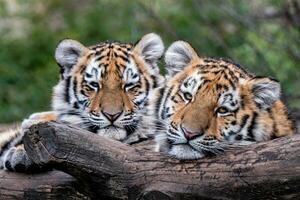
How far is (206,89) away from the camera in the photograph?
4.89 meters

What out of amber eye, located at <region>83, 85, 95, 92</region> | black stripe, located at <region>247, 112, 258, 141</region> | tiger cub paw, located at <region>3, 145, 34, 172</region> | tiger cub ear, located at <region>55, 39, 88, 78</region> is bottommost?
tiger cub paw, located at <region>3, 145, 34, 172</region>

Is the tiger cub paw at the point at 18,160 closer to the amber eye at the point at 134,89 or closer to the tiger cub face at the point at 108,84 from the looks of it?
the tiger cub face at the point at 108,84

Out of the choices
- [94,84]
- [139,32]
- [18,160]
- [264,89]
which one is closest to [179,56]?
[264,89]

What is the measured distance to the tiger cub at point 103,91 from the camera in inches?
221

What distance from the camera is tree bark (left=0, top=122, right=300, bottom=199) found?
4477 mm

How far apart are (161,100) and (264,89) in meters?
0.62

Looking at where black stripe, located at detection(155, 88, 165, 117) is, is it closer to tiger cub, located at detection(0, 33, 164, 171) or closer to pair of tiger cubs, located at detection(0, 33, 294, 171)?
pair of tiger cubs, located at detection(0, 33, 294, 171)

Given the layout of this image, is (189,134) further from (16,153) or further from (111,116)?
(16,153)

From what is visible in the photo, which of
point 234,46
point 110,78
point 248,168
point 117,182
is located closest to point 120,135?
point 110,78

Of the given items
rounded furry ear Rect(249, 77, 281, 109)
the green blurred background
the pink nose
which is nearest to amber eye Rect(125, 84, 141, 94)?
rounded furry ear Rect(249, 77, 281, 109)

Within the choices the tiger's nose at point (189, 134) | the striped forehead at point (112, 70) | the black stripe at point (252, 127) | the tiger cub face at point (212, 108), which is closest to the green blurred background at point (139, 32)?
the striped forehead at point (112, 70)

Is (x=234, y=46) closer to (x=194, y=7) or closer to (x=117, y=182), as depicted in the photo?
(x=194, y=7)

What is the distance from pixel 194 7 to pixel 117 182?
6.62 m

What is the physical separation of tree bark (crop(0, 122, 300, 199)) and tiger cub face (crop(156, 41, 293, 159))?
0.34ft
